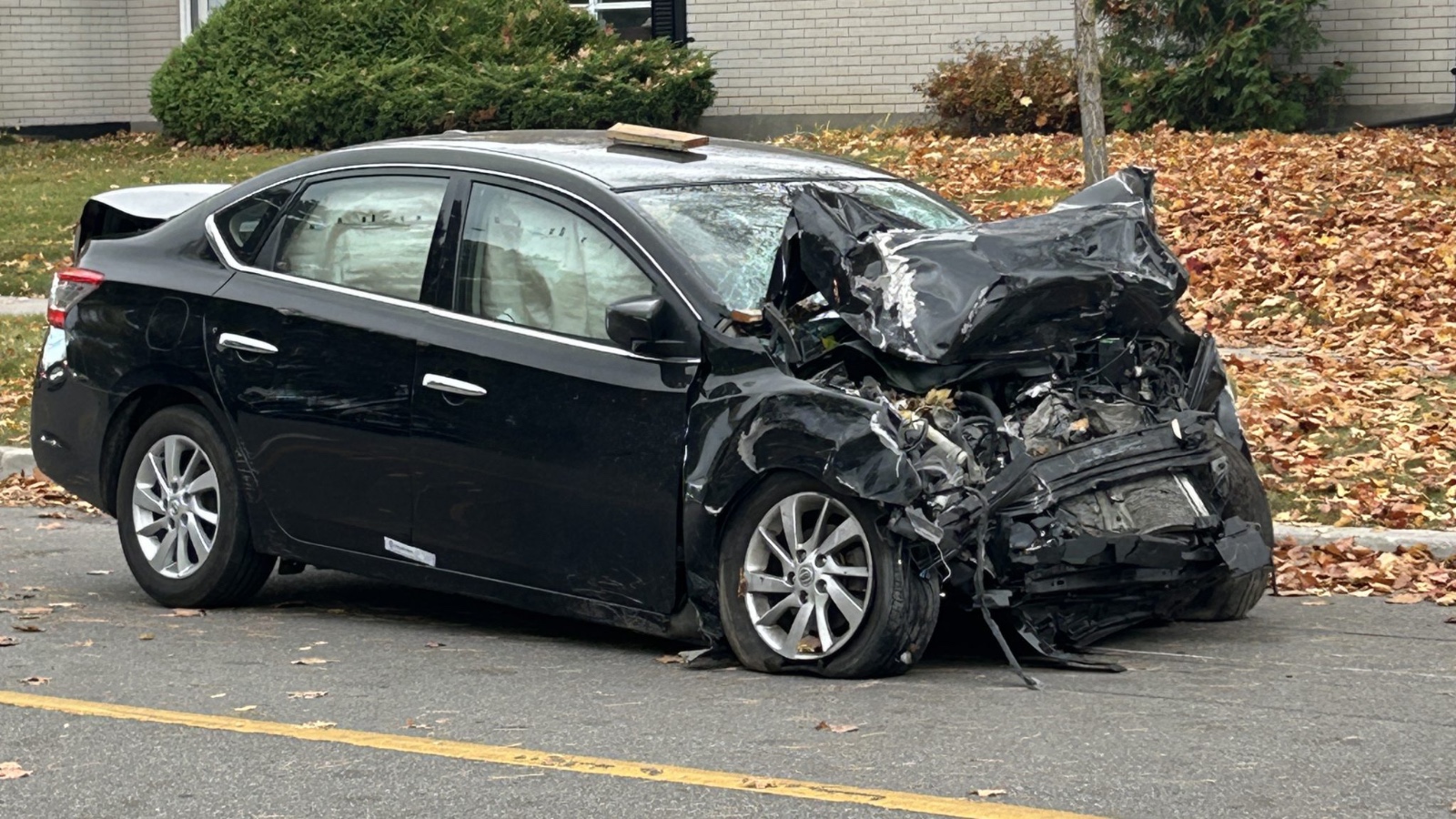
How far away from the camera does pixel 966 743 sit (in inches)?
216

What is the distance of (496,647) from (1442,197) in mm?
10399

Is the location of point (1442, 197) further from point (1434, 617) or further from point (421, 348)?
point (421, 348)

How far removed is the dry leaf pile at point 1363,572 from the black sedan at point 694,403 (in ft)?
2.65

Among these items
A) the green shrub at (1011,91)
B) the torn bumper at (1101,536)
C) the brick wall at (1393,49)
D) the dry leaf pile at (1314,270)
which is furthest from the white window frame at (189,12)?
the torn bumper at (1101,536)

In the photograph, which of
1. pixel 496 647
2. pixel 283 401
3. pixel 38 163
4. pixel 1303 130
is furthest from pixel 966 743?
pixel 38 163

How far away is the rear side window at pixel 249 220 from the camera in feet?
25.3

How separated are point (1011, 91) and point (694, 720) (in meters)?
15.2

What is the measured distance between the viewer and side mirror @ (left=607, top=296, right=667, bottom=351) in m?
6.39

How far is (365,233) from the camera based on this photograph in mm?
7426

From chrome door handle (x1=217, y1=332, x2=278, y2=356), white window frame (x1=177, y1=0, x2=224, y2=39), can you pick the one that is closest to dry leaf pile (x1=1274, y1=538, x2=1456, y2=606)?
chrome door handle (x1=217, y1=332, x2=278, y2=356)

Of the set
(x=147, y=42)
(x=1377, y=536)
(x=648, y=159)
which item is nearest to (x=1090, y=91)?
(x=1377, y=536)

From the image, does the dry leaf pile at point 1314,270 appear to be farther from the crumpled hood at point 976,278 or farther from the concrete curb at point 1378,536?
the crumpled hood at point 976,278

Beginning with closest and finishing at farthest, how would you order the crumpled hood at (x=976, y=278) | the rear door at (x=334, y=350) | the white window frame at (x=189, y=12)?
1. the crumpled hood at (x=976, y=278)
2. the rear door at (x=334, y=350)
3. the white window frame at (x=189, y=12)

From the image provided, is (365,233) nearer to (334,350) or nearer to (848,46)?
(334,350)
